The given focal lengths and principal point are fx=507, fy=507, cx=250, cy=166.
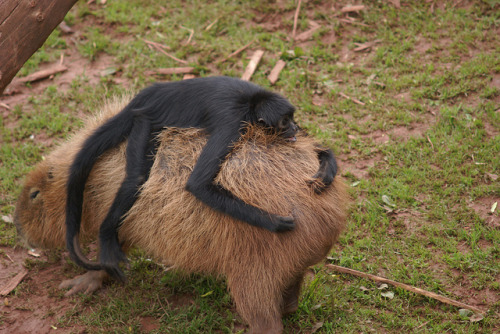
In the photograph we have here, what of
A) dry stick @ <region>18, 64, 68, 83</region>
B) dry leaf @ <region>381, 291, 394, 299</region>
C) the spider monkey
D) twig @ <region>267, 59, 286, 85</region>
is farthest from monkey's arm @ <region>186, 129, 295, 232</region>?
Result: dry stick @ <region>18, 64, 68, 83</region>

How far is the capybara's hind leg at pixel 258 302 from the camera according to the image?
12.5 ft

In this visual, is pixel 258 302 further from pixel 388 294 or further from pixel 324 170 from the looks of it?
pixel 388 294

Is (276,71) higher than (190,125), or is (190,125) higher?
(190,125)

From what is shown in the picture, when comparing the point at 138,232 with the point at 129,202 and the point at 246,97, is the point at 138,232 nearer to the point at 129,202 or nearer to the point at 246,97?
the point at 129,202

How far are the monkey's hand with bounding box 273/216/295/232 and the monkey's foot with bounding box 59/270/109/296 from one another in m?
2.21

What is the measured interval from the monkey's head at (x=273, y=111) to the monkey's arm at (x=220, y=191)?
25 centimetres

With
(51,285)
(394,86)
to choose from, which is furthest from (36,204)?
(394,86)

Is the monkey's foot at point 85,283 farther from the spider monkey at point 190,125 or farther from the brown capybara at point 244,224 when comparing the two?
the brown capybara at point 244,224

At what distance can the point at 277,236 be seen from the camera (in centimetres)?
371

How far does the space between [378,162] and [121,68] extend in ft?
12.6

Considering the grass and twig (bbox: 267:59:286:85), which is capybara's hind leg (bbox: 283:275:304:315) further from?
twig (bbox: 267:59:286:85)

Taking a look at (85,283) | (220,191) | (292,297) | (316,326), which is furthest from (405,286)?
(85,283)

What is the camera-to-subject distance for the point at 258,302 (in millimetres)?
3811

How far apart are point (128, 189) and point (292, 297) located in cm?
164
